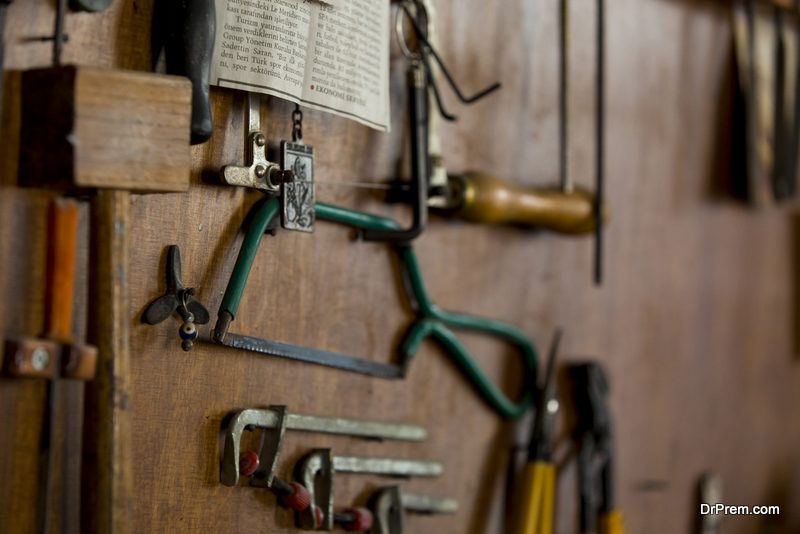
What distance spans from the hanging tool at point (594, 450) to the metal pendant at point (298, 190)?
2.07 feet

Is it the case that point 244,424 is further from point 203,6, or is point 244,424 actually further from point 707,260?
point 707,260

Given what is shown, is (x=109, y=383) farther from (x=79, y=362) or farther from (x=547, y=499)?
(x=547, y=499)

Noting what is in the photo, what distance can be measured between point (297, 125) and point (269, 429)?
37 centimetres

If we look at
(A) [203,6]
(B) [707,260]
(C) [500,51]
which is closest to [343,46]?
(A) [203,6]

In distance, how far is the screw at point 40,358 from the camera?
84 centimetres

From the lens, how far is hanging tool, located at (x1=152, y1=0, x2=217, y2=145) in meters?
0.95

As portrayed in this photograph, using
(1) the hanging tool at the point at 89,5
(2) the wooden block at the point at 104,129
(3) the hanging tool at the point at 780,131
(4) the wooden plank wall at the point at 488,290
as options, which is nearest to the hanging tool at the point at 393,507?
(4) the wooden plank wall at the point at 488,290

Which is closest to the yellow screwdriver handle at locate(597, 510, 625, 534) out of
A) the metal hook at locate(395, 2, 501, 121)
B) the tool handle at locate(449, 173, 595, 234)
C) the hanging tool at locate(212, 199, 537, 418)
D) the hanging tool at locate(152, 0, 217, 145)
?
the hanging tool at locate(212, 199, 537, 418)

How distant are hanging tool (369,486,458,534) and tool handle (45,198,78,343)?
0.51 meters

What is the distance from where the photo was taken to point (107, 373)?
85 cm

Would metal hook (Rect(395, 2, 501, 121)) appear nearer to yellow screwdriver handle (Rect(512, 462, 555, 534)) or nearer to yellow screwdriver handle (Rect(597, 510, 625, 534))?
yellow screwdriver handle (Rect(512, 462, 555, 534))

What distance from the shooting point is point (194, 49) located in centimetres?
96

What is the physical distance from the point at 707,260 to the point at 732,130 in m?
0.28
